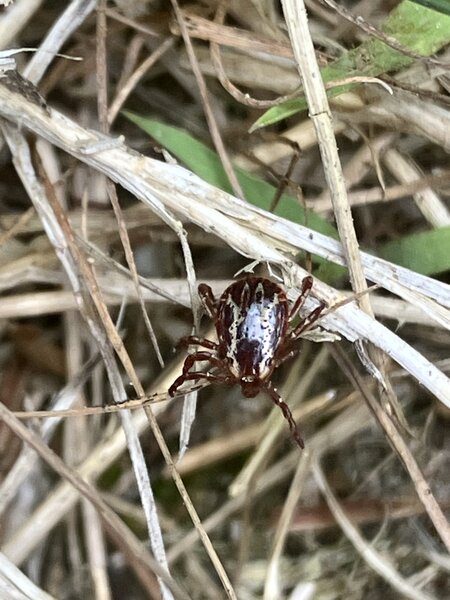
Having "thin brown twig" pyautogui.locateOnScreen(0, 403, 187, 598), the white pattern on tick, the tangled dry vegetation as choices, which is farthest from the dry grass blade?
"thin brown twig" pyautogui.locateOnScreen(0, 403, 187, 598)

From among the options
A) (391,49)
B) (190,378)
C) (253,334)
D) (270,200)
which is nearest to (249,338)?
(253,334)

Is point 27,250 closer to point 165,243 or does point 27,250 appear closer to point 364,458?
point 165,243

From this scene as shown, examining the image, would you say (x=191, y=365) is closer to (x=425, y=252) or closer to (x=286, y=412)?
(x=286, y=412)

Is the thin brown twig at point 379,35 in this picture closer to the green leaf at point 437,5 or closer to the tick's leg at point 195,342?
the green leaf at point 437,5

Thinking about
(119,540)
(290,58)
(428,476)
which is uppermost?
(290,58)

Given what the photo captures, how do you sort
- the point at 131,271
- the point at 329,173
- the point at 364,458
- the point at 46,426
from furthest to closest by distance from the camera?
the point at 364,458 < the point at 46,426 < the point at 131,271 < the point at 329,173

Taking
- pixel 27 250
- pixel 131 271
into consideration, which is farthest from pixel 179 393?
pixel 27 250

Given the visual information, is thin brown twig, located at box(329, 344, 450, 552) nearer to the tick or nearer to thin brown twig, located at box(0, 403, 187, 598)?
the tick
